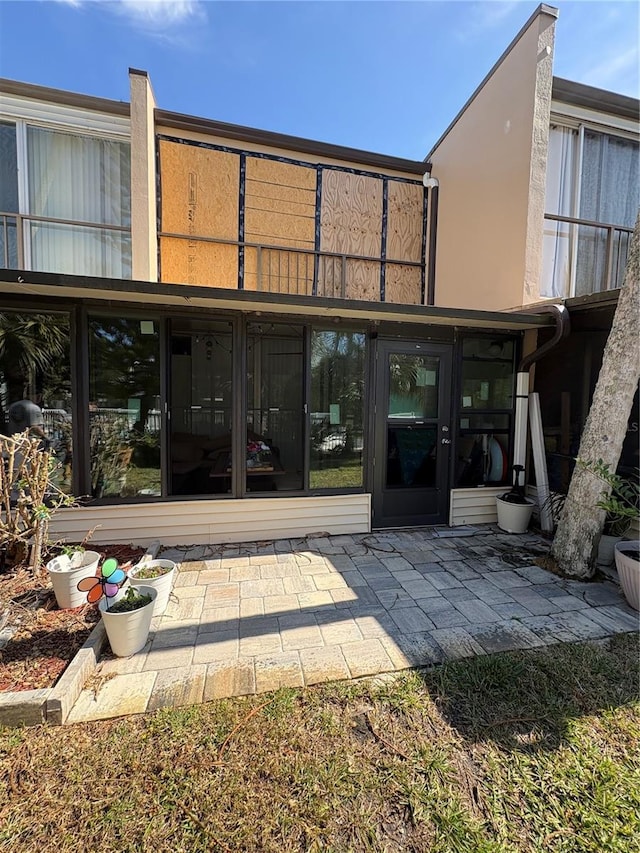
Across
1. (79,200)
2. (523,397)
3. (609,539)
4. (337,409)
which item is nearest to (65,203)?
(79,200)

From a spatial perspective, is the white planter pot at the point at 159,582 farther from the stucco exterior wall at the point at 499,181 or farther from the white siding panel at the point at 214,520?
the stucco exterior wall at the point at 499,181

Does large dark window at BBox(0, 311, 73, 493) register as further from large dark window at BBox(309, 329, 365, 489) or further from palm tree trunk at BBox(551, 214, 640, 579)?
palm tree trunk at BBox(551, 214, 640, 579)

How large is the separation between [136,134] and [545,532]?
22.3ft

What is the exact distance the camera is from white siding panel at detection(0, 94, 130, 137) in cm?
486

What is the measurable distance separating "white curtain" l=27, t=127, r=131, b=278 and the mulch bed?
13.2 ft

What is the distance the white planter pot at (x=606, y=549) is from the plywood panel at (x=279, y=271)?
4.62m

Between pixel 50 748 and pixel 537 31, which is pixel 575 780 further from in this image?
pixel 537 31

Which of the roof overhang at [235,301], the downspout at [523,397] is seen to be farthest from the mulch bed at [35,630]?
the downspout at [523,397]

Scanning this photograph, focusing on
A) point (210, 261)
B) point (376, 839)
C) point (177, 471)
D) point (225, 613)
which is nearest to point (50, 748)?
point (225, 613)

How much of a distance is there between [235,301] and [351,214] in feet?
11.9

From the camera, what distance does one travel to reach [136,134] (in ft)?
15.9

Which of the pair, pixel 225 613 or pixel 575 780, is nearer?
pixel 575 780

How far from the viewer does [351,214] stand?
20.0 feet

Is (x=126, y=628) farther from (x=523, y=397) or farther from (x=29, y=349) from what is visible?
(x=523, y=397)
